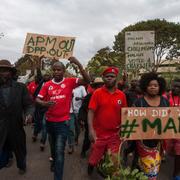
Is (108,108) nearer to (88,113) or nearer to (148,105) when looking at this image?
(88,113)

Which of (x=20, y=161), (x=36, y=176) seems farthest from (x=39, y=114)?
(x=20, y=161)

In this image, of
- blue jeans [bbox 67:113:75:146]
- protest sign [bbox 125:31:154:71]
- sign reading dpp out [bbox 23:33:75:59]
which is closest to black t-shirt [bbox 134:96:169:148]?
sign reading dpp out [bbox 23:33:75:59]

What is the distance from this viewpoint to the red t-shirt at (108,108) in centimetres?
488

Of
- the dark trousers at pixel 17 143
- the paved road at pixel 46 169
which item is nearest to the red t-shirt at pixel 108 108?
the dark trousers at pixel 17 143

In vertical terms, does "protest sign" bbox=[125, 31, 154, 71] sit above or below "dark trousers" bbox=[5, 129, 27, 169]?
above

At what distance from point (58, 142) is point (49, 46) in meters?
2.69

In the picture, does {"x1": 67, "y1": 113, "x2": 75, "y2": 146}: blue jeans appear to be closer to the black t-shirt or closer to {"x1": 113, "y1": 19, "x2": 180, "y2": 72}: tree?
the black t-shirt

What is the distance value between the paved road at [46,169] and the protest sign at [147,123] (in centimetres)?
168

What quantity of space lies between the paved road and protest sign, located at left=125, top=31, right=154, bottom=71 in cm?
341

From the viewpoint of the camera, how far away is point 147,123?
4.59 meters

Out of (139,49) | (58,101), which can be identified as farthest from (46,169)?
(139,49)

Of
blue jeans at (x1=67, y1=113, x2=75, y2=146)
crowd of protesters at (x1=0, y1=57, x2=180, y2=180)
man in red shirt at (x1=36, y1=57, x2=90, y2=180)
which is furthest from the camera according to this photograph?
blue jeans at (x1=67, y1=113, x2=75, y2=146)

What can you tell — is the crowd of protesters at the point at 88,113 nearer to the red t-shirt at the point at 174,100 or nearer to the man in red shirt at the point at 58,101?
the man in red shirt at the point at 58,101

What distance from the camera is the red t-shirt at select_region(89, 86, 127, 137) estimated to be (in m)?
4.88
